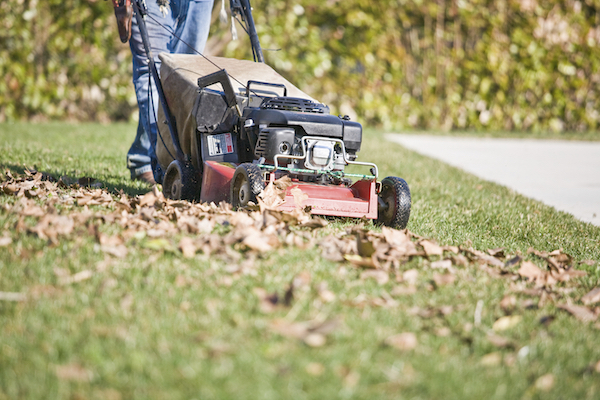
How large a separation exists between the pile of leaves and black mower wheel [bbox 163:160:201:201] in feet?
1.38

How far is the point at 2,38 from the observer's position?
26.5ft

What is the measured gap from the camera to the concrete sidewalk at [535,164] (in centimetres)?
512

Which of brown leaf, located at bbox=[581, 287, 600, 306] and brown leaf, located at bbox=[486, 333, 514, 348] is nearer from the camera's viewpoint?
brown leaf, located at bbox=[486, 333, 514, 348]

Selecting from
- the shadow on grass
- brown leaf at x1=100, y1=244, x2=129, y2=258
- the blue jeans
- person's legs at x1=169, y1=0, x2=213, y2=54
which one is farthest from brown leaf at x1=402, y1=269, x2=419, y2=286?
person's legs at x1=169, y1=0, x2=213, y2=54

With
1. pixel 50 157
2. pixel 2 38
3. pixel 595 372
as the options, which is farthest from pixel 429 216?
pixel 2 38

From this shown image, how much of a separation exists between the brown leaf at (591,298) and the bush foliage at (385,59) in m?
7.05

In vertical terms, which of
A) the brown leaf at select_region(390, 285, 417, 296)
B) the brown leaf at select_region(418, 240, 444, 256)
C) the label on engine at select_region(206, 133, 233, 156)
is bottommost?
the brown leaf at select_region(390, 285, 417, 296)

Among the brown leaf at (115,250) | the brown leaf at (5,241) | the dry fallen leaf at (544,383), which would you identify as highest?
the brown leaf at (5,241)

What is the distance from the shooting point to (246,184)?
3.14 metres

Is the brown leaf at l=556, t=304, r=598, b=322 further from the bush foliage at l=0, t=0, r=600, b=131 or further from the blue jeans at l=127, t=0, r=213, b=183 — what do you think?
the bush foliage at l=0, t=0, r=600, b=131

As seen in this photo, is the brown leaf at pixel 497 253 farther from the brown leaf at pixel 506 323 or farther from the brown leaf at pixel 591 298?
the brown leaf at pixel 506 323

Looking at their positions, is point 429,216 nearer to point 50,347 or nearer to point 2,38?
point 50,347

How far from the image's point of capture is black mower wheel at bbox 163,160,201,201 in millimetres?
3699

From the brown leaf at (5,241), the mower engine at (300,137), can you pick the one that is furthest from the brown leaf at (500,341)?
Answer: the brown leaf at (5,241)
